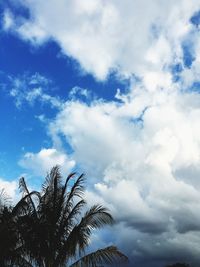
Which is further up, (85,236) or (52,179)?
(52,179)

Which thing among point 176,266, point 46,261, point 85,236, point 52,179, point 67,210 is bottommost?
point 46,261

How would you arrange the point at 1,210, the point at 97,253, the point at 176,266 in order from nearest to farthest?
the point at 97,253, the point at 1,210, the point at 176,266

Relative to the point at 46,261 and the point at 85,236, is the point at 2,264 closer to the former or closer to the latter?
the point at 46,261

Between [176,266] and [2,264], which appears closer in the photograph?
[2,264]

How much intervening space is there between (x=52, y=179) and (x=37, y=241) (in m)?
3.21

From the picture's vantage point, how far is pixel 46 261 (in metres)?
19.9

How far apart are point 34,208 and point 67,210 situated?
170 centimetres

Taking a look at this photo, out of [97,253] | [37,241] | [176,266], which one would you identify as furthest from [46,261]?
[176,266]

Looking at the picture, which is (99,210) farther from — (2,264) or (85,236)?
(2,264)

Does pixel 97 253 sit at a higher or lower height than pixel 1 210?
lower

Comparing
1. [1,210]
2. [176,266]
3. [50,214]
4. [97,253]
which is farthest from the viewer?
[176,266]

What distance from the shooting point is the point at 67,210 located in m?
21.1

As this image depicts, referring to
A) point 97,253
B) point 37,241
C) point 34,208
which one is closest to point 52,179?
point 34,208

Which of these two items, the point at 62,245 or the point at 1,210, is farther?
the point at 1,210
